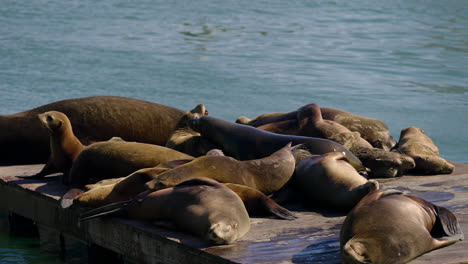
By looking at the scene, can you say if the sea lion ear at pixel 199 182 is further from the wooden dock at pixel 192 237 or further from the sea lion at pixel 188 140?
the sea lion at pixel 188 140

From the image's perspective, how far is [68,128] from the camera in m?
5.75

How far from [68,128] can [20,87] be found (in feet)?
29.3

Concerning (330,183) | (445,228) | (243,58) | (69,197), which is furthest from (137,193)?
(243,58)

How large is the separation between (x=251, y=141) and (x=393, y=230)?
2.31 metres

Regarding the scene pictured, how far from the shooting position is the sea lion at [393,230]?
355cm

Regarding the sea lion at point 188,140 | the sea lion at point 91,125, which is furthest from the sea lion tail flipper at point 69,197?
the sea lion at point 91,125

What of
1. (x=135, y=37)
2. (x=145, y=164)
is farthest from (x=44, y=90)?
(x=145, y=164)

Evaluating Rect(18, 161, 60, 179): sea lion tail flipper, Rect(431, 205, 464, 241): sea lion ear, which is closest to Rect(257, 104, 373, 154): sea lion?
Rect(18, 161, 60, 179): sea lion tail flipper

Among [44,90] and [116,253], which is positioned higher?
[116,253]

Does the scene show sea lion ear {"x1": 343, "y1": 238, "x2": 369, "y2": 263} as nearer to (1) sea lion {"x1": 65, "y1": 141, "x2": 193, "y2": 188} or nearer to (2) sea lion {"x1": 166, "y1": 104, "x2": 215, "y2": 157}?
(1) sea lion {"x1": 65, "y1": 141, "x2": 193, "y2": 188}

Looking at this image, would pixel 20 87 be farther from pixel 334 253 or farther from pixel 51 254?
pixel 334 253

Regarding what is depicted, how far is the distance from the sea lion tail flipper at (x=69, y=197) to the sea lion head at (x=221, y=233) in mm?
1340

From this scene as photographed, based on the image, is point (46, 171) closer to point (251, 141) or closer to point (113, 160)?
point (113, 160)

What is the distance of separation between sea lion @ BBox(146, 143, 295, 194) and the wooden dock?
0.21 m
